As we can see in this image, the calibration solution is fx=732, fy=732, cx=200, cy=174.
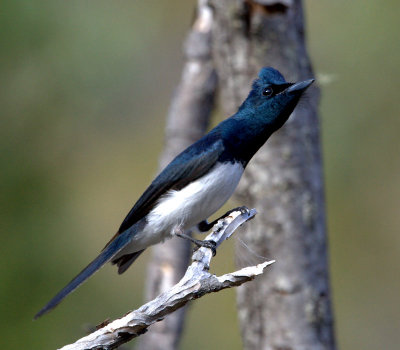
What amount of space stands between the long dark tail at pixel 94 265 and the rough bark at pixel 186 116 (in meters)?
1.35

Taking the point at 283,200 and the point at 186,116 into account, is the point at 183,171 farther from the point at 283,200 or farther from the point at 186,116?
the point at 186,116

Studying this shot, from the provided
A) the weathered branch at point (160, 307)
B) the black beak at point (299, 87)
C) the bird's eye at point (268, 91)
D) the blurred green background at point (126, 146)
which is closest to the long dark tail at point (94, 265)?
the weathered branch at point (160, 307)

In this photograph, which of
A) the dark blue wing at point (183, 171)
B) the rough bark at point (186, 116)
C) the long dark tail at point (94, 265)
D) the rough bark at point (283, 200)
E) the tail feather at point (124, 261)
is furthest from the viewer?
the rough bark at point (186, 116)

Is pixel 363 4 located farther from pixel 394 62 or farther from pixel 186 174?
pixel 186 174

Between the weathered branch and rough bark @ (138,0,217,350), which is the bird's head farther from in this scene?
rough bark @ (138,0,217,350)

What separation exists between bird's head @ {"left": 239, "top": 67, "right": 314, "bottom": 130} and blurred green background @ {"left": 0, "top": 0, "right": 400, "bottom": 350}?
3.67m

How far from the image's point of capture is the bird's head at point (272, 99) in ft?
13.5

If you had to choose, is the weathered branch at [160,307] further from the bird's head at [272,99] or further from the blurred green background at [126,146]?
the blurred green background at [126,146]

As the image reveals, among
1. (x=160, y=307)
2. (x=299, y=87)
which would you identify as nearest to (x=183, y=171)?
(x=299, y=87)

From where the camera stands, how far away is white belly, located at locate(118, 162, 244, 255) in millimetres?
4012

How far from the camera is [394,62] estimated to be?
27.0ft

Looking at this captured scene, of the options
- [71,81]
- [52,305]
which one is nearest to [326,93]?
[71,81]

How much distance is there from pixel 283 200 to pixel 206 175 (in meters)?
0.89

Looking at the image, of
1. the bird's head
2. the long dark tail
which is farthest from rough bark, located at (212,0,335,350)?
the long dark tail
